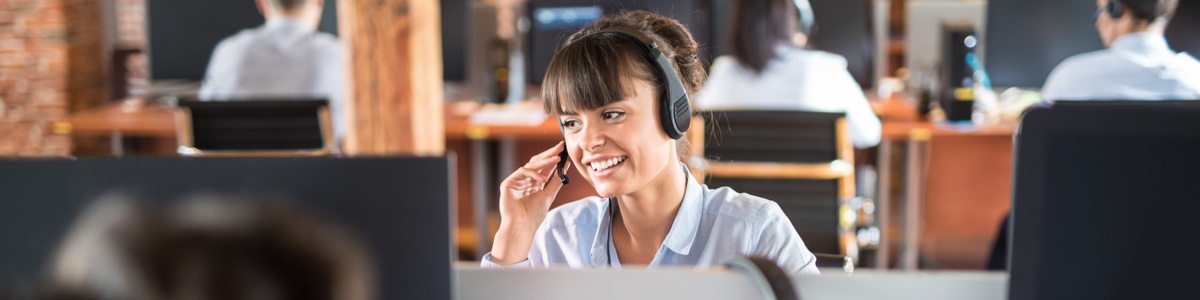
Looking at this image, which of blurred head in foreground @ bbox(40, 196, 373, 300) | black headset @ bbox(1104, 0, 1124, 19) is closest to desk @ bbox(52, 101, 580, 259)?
black headset @ bbox(1104, 0, 1124, 19)

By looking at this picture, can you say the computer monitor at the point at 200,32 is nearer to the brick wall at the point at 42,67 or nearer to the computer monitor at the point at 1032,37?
the brick wall at the point at 42,67

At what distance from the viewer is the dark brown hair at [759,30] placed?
10.3ft

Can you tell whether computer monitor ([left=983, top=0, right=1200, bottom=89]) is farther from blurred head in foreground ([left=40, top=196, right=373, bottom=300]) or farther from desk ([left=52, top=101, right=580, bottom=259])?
blurred head in foreground ([left=40, top=196, right=373, bottom=300])

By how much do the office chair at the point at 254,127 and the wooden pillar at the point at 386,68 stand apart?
17 centimetres

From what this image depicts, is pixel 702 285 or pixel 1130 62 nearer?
pixel 702 285

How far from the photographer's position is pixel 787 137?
281cm

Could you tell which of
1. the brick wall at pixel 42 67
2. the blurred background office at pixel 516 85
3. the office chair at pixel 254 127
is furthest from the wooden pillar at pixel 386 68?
the brick wall at pixel 42 67

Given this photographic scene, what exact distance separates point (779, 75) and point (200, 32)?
Answer: 2296 mm

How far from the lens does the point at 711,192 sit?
1052mm

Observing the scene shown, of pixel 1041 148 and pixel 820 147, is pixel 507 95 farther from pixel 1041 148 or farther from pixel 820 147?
pixel 1041 148

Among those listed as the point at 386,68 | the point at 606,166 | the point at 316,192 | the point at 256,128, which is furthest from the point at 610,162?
the point at 256,128

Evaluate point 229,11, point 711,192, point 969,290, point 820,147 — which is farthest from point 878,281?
point 229,11

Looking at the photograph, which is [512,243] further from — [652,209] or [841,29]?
[841,29]

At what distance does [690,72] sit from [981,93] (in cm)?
300
